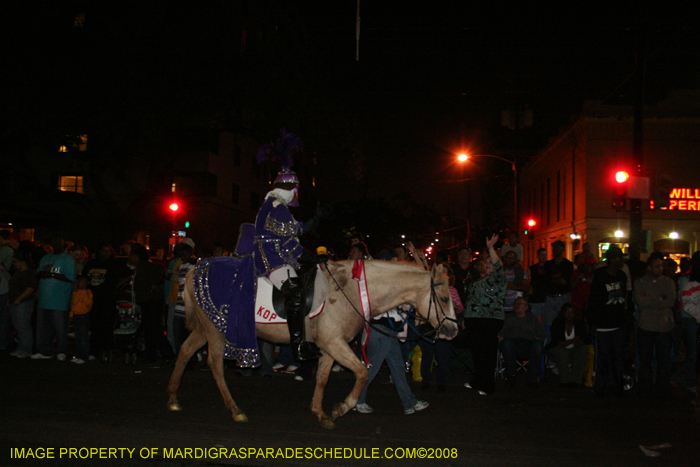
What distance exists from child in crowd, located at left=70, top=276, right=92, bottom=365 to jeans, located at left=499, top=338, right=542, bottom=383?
7383 millimetres

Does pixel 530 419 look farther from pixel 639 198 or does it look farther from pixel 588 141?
pixel 588 141

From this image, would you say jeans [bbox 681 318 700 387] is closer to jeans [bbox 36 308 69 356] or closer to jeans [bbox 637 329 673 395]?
jeans [bbox 637 329 673 395]

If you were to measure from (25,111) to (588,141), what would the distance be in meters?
23.9

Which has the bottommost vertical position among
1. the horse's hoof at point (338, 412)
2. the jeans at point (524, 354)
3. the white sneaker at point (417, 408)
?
the white sneaker at point (417, 408)

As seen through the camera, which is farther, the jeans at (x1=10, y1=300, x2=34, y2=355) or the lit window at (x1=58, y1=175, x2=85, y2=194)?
the lit window at (x1=58, y1=175, x2=85, y2=194)

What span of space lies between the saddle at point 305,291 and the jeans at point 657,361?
5487 mm

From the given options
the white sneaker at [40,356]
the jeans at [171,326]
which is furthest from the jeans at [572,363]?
the white sneaker at [40,356]

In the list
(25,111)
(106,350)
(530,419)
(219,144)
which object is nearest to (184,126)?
(25,111)

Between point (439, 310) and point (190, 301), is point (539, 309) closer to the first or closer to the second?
point (439, 310)

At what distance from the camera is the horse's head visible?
20.6 ft

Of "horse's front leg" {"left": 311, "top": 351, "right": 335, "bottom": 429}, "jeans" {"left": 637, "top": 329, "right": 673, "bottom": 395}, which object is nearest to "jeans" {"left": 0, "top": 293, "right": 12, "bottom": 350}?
"horse's front leg" {"left": 311, "top": 351, "right": 335, "bottom": 429}

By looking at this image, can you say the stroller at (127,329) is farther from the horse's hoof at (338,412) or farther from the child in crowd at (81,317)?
the horse's hoof at (338,412)

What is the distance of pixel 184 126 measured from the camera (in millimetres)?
20484

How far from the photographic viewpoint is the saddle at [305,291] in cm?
616
